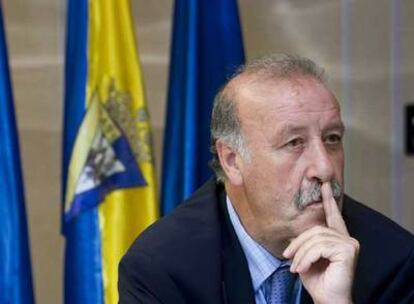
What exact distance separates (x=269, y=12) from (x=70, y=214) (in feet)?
3.88

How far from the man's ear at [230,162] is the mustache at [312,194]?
15cm

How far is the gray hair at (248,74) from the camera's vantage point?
1797 millimetres

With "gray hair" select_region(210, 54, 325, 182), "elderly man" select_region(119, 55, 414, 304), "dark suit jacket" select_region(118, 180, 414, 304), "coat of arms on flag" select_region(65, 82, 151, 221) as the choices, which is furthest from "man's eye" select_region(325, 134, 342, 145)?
"coat of arms on flag" select_region(65, 82, 151, 221)

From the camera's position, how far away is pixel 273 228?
1.80 meters

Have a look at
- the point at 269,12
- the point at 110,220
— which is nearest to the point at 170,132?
the point at 110,220

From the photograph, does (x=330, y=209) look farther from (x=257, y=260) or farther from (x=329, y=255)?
(x=257, y=260)

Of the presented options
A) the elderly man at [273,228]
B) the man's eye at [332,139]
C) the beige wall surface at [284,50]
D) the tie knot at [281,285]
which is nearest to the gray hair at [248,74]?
the elderly man at [273,228]

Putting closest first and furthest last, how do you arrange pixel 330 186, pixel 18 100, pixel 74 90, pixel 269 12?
pixel 330 186 → pixel 74 90 → pixel 18 100 → pixel 269 12

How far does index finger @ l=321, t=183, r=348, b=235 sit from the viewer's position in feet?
5.64

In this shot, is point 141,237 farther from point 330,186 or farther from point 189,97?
point 189,97

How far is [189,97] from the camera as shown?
2904 mm

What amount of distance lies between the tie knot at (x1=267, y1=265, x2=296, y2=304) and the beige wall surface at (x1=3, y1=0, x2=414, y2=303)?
1.55m

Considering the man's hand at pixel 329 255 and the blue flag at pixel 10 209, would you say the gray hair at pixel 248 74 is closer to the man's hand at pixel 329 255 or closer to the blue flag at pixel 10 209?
the man's hand at pixel 329 255

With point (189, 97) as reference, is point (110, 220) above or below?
below
